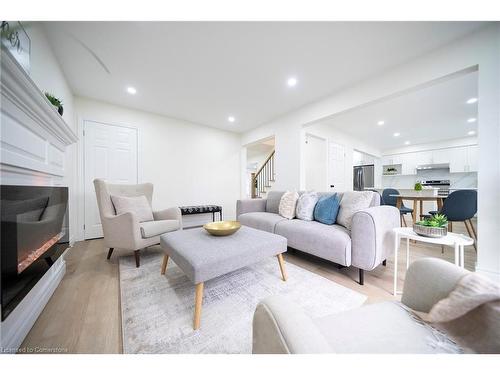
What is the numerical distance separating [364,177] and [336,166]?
8.85 feet

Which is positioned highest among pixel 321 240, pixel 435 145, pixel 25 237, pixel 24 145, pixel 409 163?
pixel 435 145

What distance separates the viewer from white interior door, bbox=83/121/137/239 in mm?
2832

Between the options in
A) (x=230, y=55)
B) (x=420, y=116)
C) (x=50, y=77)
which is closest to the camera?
(x=50, y=77)

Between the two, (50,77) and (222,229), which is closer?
(222,229)

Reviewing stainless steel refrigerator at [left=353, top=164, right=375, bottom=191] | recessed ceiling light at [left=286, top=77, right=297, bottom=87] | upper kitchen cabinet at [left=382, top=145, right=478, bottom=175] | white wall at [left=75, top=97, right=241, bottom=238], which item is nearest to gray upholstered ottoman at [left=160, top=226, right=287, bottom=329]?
recessed ceiling light at [left=286, top=77, right=297, bottom=87]

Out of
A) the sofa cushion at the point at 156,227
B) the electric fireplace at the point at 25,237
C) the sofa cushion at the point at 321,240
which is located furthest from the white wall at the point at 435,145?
the electric fireplace at the point at 25,237

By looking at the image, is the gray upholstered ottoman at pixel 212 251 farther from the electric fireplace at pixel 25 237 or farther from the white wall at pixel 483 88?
the white wall at pixel 483 88

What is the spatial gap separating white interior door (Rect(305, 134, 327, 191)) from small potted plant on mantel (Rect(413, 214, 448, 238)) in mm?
2803

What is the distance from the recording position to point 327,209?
80.9 inches

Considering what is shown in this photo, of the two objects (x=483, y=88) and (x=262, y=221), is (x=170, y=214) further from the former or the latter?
(x=483, y=88)

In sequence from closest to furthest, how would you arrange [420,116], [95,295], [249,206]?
1. [95,295]
2. [249,206]
3. [420,116]

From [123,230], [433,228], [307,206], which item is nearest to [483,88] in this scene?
[433,228]
